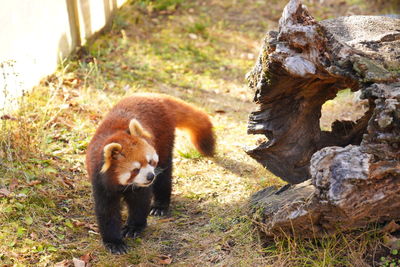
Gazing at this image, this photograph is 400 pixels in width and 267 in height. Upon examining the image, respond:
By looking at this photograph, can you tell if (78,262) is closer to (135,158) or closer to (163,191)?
(135,158)

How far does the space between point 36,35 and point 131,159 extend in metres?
2.83

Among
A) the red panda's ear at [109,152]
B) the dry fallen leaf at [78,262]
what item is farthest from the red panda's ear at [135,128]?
the dry fallen leaf at [78,262]

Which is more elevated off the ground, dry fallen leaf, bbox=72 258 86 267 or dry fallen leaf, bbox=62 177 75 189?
dry fallen leaf, bbox=62 177 75 189

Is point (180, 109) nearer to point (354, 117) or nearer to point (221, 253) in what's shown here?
point (221, 253)

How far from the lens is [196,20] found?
8.52m

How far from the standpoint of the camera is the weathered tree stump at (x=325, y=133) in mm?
2766

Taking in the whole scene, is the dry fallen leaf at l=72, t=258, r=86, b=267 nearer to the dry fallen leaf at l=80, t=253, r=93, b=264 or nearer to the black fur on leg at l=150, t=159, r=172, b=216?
the dry fallen leaf at l=80, t=253, r=93, b=264

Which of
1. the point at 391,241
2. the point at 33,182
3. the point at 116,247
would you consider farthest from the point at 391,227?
the point at 33,182

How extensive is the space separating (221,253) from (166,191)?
0.94 m

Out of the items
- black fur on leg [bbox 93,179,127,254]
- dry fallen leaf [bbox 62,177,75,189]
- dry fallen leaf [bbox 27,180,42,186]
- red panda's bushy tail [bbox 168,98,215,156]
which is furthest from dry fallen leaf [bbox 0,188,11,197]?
red panda's bushy tail [bbox 168,98,215,156]

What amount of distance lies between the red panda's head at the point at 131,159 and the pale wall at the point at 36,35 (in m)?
1.49

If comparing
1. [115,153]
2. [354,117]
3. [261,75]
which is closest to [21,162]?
[115,153]

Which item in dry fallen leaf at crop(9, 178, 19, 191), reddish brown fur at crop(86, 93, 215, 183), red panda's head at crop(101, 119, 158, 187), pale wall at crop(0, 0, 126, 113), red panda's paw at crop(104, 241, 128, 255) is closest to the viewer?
red panda's head at crop(101, 119, 158, 187)

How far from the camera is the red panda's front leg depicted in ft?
11.9
